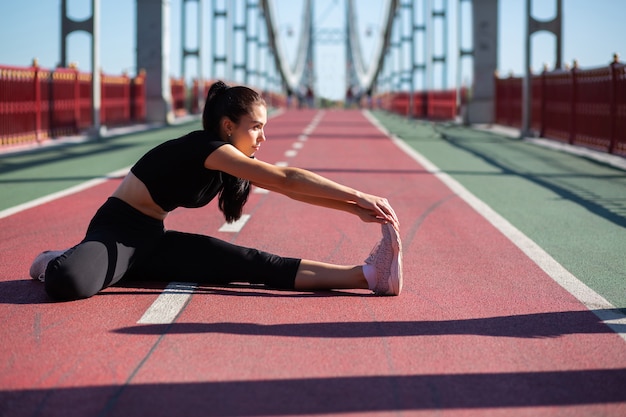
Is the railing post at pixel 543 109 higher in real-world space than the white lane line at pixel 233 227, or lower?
higher

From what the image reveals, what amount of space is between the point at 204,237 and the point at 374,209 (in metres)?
1.18

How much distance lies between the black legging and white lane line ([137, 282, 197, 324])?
116mm

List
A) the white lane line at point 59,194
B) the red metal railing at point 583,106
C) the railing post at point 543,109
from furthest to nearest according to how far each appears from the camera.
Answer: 1. the railing post at point 543,109
2. the red metal railing at point 583,106
3. the white lane line at point 59,194

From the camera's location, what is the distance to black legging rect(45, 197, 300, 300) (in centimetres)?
604

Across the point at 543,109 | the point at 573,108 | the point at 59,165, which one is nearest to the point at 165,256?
the point at 59,165

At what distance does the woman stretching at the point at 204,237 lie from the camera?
575cm

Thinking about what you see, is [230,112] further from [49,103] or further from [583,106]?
[49,103]

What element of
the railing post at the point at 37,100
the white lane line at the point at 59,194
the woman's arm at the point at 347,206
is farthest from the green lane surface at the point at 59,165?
the woman's arm at the point at 347,206

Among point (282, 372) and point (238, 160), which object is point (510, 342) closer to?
point (282, 372)

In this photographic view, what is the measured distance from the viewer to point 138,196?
6.18m

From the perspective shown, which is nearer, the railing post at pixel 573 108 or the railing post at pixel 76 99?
the railing post at pixel 573 108

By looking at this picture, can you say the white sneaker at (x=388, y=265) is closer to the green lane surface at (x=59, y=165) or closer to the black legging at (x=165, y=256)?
the black legging at (x=165, y=256)

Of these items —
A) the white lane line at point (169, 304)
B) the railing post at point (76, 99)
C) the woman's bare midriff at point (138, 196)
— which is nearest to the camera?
the white lane line at point (169, 304)

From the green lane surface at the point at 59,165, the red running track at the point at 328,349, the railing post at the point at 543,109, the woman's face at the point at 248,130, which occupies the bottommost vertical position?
the red running track at the point at 328,349
